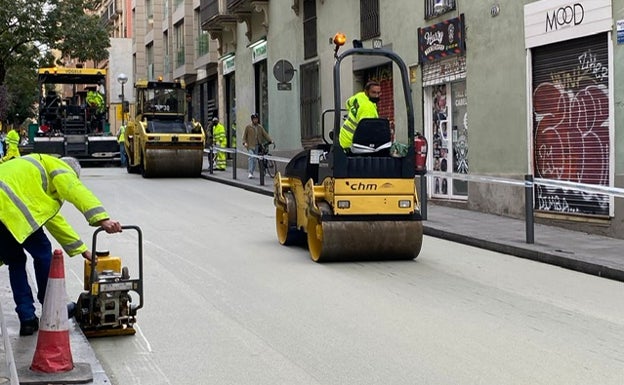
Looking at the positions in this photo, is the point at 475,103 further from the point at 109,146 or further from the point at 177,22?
the point at 177,22

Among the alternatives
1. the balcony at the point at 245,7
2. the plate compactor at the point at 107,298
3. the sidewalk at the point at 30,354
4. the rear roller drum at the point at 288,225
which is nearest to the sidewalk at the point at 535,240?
the rear roller drum at the point at 288,225

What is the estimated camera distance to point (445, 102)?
16.6m

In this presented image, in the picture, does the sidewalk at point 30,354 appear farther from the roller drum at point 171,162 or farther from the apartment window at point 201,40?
the apartment window at point 201,40

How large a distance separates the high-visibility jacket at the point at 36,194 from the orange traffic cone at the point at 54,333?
1.94ft

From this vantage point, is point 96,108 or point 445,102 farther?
point 96,108

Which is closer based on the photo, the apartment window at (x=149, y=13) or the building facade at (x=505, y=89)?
the building facade at (x=505, y=89)

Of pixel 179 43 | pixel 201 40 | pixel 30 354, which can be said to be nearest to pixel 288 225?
pixel 30 354

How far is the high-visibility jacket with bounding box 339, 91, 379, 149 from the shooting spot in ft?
32.5

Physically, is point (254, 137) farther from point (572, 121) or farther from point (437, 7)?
point (572, 121)

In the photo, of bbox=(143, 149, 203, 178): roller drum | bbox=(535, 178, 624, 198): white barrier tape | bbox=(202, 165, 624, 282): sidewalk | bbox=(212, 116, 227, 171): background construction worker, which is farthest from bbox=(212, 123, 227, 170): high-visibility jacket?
bbox=(535, 178, 624, 198): white barrier tape

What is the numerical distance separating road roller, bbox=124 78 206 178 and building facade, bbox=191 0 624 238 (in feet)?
13.5

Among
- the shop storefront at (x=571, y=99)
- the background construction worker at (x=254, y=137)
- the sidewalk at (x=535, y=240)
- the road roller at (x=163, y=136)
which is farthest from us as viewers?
the road roller at (x=163, y=136)

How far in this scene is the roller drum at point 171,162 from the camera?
2408cm

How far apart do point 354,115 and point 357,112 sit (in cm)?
5
